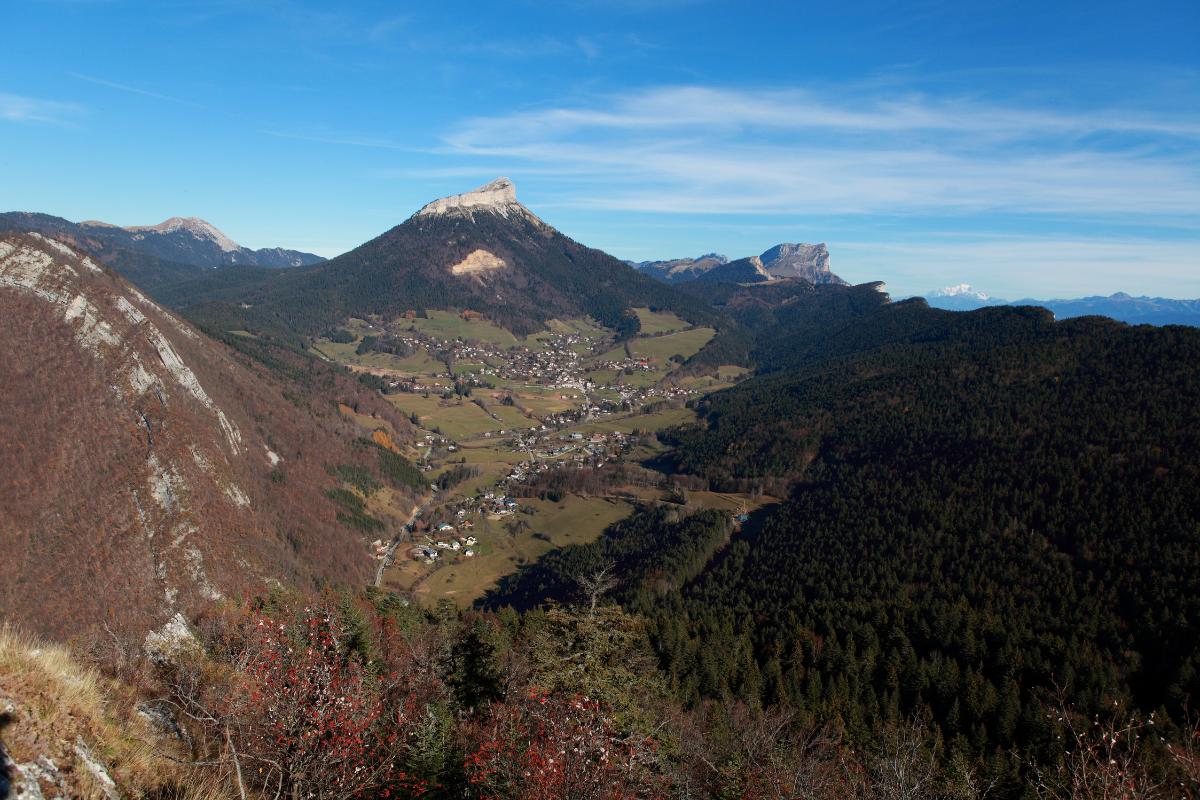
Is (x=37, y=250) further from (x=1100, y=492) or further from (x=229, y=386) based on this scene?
(x=1100, y=492)

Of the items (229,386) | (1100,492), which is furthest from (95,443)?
(1100,492)

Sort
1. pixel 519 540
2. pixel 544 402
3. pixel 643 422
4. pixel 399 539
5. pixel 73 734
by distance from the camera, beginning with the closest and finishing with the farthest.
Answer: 1. pixel 73 734
2. pixel 399 539
3. pixel 519 540
4. pixel 643 422
5. pixel 544 402

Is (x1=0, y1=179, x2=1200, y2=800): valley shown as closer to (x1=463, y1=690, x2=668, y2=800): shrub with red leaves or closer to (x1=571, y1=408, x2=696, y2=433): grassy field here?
(x1=463, y1=690, x2=668, y2=800): shrub with red leaves

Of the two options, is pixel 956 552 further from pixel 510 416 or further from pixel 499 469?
pixel 510 416

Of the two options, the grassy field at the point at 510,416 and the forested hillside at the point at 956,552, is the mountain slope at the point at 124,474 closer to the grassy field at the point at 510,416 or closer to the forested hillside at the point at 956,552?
the forested hillside at the point at 956,552

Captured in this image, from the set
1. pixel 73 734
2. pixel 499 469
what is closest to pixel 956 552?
pixel 499 469

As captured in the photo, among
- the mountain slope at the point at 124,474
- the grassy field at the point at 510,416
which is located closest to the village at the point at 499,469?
the grassy field at the point at 510,416
